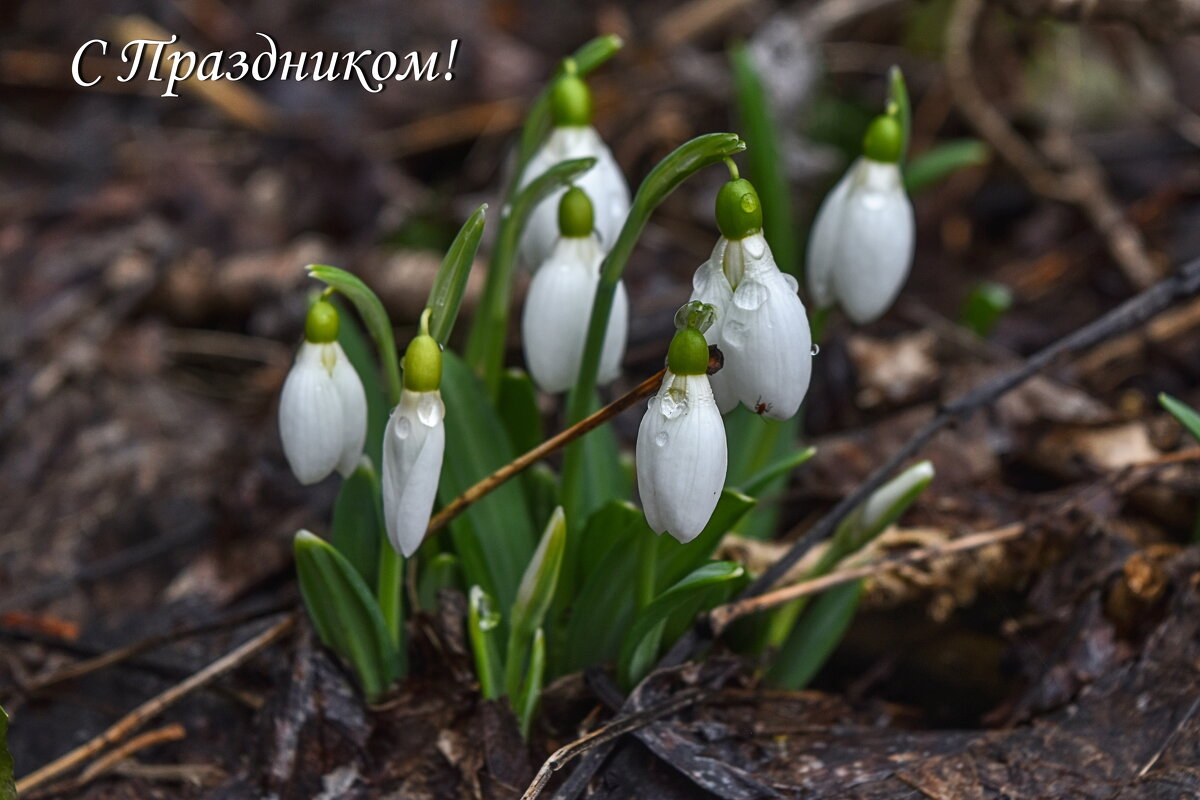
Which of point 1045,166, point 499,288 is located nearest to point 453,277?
point 499,288

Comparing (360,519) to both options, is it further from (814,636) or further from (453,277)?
(814,636)

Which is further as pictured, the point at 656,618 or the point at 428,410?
the point at 656,618

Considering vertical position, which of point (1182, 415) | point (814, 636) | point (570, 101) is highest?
point (570, 101)

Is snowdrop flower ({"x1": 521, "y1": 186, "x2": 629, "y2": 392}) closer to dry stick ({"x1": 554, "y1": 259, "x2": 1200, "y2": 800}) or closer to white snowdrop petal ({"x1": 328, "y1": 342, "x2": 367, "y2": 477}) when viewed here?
white snowdrop petal ({"x1": 328, "y1": 342, "x2": 367, "y2": 477})

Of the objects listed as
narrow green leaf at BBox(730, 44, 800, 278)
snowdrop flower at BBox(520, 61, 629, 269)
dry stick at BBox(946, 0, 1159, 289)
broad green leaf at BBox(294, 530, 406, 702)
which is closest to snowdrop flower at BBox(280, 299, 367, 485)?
broad green leaf at BBox(294, 530, 406, 702)

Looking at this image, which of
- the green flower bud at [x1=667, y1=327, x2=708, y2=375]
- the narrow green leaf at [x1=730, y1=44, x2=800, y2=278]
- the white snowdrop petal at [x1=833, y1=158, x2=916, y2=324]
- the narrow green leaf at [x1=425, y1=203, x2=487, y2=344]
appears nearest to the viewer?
the green flower bud at [x1=667, y1=327, x2=708, y2=375]

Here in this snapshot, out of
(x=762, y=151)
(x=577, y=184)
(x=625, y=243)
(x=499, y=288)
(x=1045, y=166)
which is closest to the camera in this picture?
(x=625, y=243)
